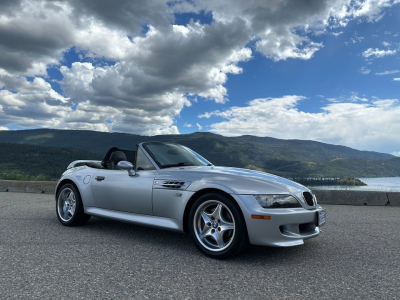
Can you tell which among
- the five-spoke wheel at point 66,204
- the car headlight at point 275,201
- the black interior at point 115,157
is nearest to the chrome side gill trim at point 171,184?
the car headlight at point 275,201

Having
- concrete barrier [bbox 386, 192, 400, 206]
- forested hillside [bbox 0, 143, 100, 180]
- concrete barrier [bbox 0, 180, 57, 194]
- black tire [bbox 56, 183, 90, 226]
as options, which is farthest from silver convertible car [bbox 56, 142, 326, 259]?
forested hillside [bbox 0, 143, 100, 180]

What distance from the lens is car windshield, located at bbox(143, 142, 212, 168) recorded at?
4.35 m

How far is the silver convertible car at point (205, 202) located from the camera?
3266 millimetres

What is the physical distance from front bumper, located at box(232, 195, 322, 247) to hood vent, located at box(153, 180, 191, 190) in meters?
0.70

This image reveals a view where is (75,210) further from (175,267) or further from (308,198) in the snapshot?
(308,198)

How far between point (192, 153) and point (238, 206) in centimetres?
184

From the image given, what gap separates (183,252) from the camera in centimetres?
370

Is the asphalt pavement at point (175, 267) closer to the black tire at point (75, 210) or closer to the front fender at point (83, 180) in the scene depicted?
the black tire at point (75, 210)

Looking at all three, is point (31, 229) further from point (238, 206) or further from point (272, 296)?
point (272, 296)

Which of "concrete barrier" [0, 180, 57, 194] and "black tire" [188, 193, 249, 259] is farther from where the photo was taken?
"concrete barrier" [0, 180, 57, 194]

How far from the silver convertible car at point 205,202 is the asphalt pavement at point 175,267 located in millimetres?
289

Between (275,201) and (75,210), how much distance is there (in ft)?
11.0

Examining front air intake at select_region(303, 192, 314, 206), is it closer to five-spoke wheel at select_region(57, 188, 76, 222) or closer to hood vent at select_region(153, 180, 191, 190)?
hood vent at select_region(153, 180, 191, 190)

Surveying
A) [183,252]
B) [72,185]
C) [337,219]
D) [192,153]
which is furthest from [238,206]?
[337,219]
